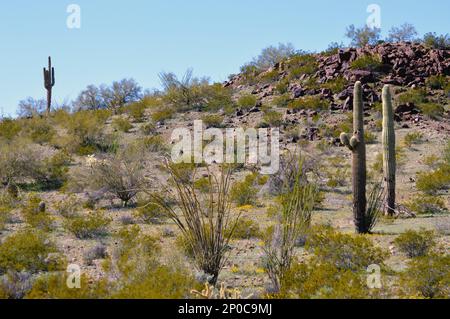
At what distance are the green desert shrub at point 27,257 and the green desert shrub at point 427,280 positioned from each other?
535 centimetres

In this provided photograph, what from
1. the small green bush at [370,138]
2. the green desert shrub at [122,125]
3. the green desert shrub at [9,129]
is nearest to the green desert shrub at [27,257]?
the green desert shrub at [9,129]

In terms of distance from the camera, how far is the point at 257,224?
571 inches

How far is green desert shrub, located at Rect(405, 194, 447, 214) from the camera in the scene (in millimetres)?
16473

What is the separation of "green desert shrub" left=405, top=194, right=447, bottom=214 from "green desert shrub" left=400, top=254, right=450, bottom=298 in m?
7.11

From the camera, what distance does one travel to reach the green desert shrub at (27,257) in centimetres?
1050

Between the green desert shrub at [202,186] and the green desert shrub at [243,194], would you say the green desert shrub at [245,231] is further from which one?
the green desert shrub at [202,186]

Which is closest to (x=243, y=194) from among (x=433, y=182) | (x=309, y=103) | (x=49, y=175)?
(x=433, y=182)

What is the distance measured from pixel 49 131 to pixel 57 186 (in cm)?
776

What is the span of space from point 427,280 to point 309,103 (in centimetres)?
1910

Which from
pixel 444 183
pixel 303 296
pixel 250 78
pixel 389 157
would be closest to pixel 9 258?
pixel 303 296

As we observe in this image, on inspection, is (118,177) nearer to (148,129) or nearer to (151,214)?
(151,214)

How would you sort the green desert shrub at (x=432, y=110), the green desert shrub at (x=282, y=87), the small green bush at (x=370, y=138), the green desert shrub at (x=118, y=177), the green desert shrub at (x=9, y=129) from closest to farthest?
the green desert shrub at (x=118, y=177) < the small green bush at (x=370, y=138) < the green desert shrub at (x=432, y=110) < the green desert shrub at (x=9, y=129) < the green desert shrub at (x=282, y=87)

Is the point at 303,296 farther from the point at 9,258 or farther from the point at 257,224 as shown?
the point at 257,224

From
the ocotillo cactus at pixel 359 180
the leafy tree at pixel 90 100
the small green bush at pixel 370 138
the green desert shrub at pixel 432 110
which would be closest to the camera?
the ocotillo cactus at pixel 359 180
